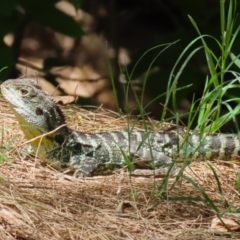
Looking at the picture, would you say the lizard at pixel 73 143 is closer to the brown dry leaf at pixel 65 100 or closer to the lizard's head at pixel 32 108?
the lizard's head at pixel 32 108

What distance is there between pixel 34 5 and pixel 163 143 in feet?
6.64

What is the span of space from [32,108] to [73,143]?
388 millimetres

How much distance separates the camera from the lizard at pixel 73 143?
584cm

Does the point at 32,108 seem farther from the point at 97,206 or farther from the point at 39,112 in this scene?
the point at 97,206

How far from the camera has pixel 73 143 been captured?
6.11 meters

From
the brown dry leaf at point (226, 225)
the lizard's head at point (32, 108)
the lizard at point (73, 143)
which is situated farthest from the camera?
the lizard's head at point (32, 108)

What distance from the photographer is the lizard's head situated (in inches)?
234

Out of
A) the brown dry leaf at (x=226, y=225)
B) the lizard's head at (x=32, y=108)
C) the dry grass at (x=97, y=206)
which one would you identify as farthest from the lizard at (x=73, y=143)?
the brown dry leaf at (x=226, y=225)

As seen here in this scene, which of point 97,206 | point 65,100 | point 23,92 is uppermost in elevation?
point 23,92

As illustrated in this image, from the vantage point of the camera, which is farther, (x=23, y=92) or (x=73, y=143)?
(x=73, y=143)

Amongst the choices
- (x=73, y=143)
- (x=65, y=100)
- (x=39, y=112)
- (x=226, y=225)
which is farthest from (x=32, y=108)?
(x=226, y=225)

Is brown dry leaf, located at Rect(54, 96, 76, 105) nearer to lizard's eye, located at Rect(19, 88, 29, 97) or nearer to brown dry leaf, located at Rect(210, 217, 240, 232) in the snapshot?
lizard's eye, located at Rect(19, 88, 29, 97)

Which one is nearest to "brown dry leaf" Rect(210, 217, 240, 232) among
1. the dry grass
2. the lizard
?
the dry grass

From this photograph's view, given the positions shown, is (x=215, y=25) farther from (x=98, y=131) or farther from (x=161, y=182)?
(x=161, y=182)
